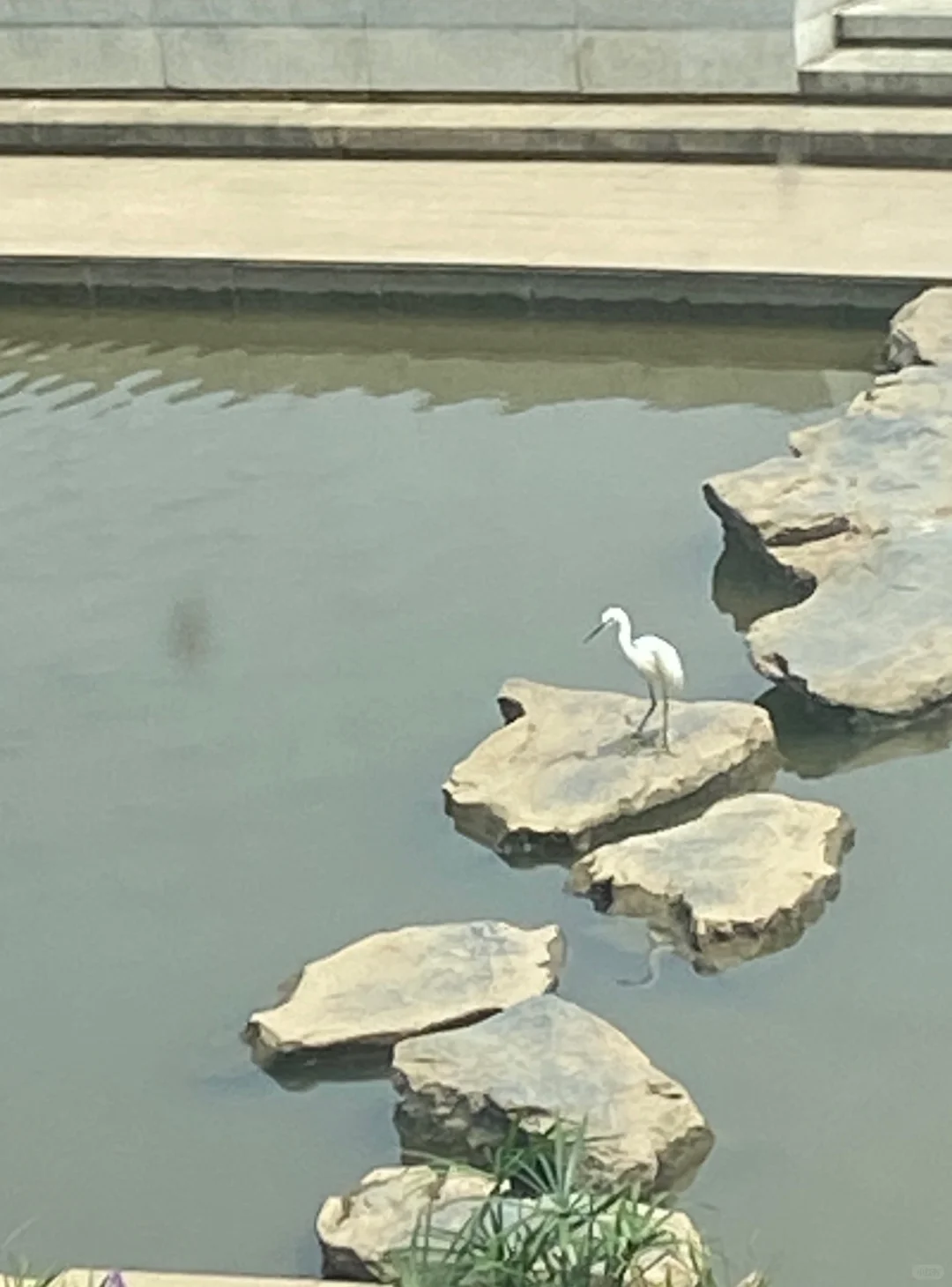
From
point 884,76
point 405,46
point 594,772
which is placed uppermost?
point 405,46

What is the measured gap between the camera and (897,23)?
11.0 meters

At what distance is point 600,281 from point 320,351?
0.98 metres

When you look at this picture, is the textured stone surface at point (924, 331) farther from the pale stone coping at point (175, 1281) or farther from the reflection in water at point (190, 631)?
the pale stone coping at point (175, 1281)

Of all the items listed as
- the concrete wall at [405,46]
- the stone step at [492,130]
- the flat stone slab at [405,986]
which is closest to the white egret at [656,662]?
the flat stone slab at [405,986]

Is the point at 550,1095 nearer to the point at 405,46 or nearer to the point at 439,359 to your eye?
the point at 439,359

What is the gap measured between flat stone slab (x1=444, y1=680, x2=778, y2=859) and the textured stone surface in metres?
2.22

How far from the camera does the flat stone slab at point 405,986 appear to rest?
480 cm

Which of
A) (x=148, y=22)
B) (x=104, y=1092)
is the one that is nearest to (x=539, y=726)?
(x=104, y=1092)

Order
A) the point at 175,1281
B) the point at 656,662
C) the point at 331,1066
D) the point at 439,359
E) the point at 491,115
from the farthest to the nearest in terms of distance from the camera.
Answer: the point at 491,115 < the point at 439,359 < the point at 656,662 < the point at 331,1066 < the point at 175,1281

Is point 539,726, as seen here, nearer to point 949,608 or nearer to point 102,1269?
point 949,608

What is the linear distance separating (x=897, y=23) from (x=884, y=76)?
2.12ft

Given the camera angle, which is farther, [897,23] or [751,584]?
[897,23]

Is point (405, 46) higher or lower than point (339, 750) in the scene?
higher

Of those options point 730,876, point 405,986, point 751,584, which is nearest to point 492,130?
point 751,584
